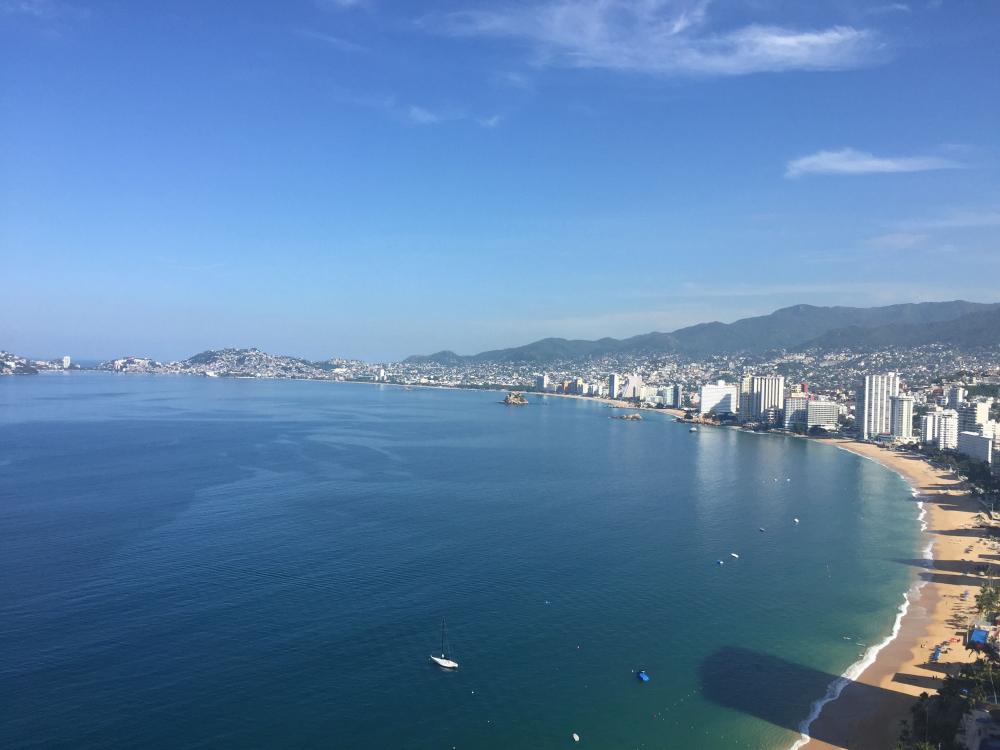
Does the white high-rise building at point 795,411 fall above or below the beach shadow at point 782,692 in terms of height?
above

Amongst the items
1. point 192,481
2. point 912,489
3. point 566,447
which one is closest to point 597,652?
point 192,481

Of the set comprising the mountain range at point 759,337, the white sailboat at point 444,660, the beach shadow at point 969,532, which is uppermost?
the mountain range at point 759,337

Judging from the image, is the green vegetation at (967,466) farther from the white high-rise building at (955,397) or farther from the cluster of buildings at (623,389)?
the cluster of buildings at (623,389)

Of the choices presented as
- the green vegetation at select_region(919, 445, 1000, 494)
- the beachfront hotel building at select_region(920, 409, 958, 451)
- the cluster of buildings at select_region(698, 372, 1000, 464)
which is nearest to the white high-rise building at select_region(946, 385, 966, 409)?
the cluster of buildings at select_region(698, 372, 1000, 464)

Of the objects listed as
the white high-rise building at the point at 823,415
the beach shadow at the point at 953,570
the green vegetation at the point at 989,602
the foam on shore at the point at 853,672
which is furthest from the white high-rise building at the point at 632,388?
the green vegetation at the point at 989,602

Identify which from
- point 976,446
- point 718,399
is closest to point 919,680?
point 976,446

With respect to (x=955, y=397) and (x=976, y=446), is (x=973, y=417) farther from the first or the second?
(x=955, y=397)

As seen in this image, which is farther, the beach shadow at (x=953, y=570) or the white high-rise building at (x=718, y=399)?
the white high-rise building at (x=718, y=399)
